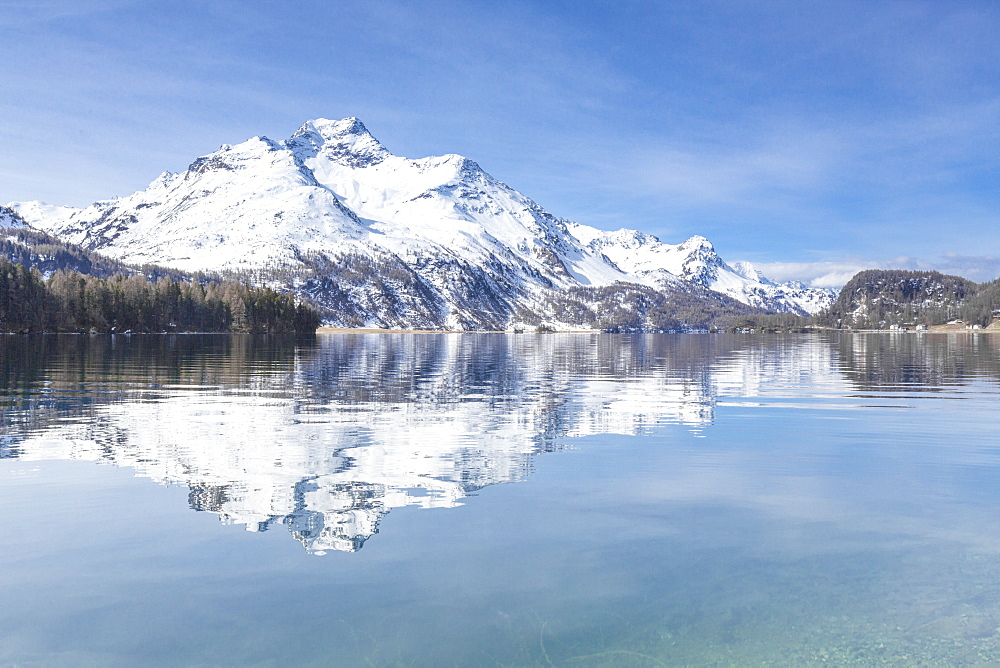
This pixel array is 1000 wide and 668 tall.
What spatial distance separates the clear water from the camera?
11.5m

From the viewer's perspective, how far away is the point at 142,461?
2428 centimetres

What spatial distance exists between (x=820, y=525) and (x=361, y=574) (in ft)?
38.5

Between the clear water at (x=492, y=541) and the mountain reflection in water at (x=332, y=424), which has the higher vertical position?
the mountain reflection in water at (x=332, y=424)

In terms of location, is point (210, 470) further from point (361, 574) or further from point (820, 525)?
point (820, 525)

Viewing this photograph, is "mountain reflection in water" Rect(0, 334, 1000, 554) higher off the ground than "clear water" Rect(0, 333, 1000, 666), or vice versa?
"mountain reflection in water" Rect(0, 334, 1000, 554)

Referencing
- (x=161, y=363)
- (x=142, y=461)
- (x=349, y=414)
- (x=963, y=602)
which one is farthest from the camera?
(x=161, y=363)

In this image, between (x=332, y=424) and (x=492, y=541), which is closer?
(x=492, y=541)

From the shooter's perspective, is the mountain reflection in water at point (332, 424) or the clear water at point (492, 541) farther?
the mountain reflection in water at point (332, 424)

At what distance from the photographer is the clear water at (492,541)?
1153cm

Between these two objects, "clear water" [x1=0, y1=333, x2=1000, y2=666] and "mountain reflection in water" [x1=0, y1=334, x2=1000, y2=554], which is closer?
"clear water" [x1=0, y1=333, x2=1000, y2=666]

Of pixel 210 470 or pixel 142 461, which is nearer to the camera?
pixel 210 470

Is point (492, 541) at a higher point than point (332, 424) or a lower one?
lower

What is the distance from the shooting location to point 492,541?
52.6ft

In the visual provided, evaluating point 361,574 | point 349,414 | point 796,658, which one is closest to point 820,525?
point 796,658
